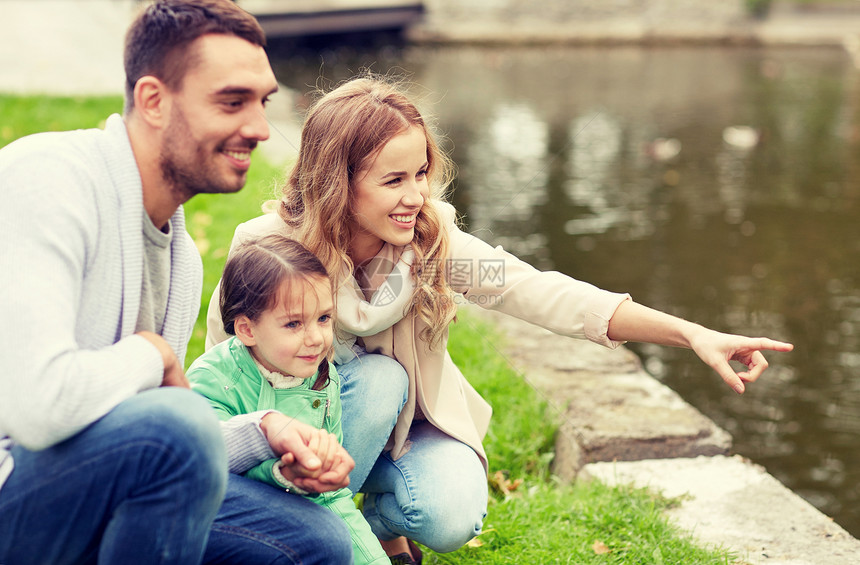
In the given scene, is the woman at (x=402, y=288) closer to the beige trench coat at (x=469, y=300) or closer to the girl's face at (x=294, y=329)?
the beige trench coat at (x=469, y=300)

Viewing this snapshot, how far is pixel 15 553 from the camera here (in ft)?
4.74

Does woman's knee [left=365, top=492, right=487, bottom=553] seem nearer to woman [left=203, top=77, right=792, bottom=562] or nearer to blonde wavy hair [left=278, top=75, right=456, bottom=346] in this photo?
woman [left=203, top=77, right=792, bottom=562]

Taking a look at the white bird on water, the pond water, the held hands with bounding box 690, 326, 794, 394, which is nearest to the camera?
the held hands with bounding box 690, 326, 794, 394

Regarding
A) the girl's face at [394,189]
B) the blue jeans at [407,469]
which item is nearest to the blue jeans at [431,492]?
the blue jeans at [407,469]

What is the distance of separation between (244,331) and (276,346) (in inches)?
3.8

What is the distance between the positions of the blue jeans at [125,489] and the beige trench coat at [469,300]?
0.63m

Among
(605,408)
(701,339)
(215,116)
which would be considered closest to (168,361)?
(215,116)

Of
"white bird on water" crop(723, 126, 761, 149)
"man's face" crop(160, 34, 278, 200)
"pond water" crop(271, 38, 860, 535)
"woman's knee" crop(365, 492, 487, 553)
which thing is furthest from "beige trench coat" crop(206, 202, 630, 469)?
"white bird on water" crop(723, 126, 761, 149)

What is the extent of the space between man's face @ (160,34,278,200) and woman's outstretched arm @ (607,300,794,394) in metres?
0.93

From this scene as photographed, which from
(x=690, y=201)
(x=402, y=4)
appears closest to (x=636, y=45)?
(x=402, y=4)

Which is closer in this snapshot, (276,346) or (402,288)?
(276,346)

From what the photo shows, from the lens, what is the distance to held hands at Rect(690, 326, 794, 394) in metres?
1.79

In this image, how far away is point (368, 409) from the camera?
2.06m

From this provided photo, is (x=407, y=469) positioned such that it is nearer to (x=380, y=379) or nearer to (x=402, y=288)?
(x=380, y=379)
